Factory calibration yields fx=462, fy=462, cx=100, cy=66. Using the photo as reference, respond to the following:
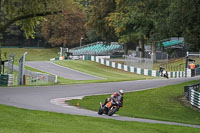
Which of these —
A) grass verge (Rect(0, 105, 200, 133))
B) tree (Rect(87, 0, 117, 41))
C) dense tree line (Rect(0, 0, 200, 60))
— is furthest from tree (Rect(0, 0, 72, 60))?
tree (Rect(87, 0, 117, 41))

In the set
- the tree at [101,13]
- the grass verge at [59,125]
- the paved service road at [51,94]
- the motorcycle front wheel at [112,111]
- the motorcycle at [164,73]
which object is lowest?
the motorcycle at [164,73]

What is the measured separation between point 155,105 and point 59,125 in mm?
11883

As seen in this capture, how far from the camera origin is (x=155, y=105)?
25688mm

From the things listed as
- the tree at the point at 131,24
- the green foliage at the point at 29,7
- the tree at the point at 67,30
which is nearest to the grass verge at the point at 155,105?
the green foliage at the point at 29,7

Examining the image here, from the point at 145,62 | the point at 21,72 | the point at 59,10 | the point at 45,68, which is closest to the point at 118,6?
the point at 145,62

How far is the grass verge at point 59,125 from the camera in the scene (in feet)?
44.0

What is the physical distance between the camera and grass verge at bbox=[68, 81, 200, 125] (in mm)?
22906

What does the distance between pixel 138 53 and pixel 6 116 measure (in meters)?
63.0

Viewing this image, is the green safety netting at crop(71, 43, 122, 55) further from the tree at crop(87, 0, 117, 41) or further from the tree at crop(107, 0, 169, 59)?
the tree at crop(107, 0, 169, 59)

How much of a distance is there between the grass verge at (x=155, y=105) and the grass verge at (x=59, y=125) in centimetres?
533

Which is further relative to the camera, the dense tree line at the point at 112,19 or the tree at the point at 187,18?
the tree at the point at 187,18

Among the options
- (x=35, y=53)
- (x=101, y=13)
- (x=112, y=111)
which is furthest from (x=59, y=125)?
(x=35, y=53)

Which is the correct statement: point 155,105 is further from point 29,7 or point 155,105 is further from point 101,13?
point 101,13

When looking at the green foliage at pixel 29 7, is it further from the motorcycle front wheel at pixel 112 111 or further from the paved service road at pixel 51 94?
the paved service road at pixel 51 94
